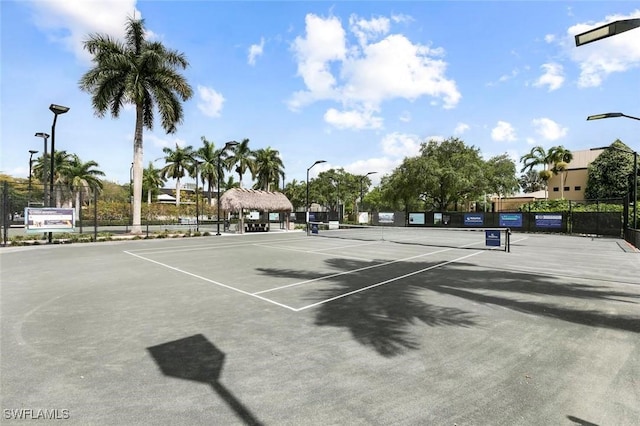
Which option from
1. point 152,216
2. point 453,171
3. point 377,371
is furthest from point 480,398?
point 152,216

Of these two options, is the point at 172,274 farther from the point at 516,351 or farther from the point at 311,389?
the point at 516,351

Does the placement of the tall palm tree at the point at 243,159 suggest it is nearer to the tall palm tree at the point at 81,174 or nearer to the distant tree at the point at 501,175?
the tall palm tree at the point at 81,174

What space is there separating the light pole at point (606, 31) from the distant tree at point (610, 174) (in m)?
62.6

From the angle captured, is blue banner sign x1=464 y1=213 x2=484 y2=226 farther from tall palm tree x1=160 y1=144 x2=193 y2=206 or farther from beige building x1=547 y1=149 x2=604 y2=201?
tall palm tree x1=160 y1=144 x2=193 y2=206

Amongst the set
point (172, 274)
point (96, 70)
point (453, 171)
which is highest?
point (96, 70)

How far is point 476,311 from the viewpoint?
7.01 meters

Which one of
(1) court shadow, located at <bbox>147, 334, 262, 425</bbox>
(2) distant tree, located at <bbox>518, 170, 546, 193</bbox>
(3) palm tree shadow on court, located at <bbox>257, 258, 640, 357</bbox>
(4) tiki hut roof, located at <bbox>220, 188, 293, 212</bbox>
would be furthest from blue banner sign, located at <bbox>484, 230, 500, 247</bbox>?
(2) distant tree, located at <bbox>518, 170, 546, 193</bbox>

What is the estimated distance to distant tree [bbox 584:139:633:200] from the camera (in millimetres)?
53531

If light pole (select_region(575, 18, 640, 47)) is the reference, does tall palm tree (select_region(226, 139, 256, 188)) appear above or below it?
above

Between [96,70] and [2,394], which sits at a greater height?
[96,70]

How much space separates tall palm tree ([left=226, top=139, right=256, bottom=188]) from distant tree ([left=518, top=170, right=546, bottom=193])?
277ft

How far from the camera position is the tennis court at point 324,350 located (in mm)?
3502

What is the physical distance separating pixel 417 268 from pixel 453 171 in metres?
38.1

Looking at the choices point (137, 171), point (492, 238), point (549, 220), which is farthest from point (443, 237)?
point (137, 171)
